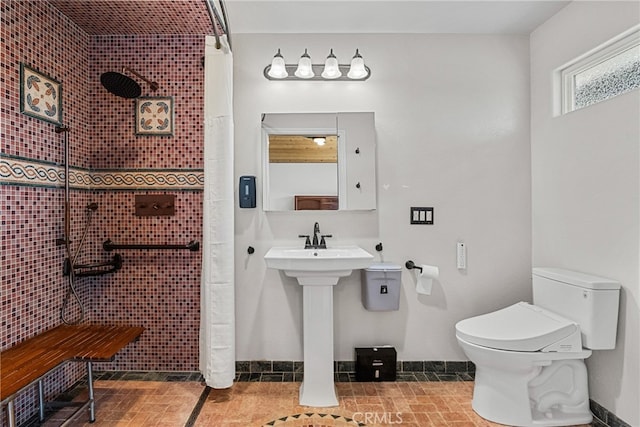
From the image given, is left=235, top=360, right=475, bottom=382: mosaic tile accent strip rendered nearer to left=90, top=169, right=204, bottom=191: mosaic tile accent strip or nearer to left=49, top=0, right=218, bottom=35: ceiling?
left=90, top=169, right=204, bottom=191: mosaic tile accent strip

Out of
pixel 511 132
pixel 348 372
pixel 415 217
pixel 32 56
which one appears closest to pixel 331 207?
pixel 415 217

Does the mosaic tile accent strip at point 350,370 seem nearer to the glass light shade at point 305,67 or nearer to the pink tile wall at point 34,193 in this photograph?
the pink tile wall at point 34,193

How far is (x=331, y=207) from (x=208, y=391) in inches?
56.3

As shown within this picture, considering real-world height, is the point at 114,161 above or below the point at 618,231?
above

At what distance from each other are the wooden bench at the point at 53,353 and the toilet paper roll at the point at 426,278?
181 cm

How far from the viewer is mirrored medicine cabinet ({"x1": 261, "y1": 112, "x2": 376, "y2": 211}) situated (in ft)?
7.81

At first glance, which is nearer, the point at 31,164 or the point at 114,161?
the point at 31,164

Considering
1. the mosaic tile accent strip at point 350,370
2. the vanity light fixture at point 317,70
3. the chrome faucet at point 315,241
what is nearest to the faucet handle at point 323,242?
the chrome faucet at point 315,241

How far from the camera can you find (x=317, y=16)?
2.22 m

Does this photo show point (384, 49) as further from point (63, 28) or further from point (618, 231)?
point (63, 28)

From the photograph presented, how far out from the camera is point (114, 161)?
2.38 metres

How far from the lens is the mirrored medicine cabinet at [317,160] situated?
238 centimetres

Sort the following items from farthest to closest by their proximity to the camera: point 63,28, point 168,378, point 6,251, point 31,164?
point 168,378 → point 63,28 → point 31,164 → point 6,251

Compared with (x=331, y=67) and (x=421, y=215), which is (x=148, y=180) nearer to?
(x=331, y=67)
